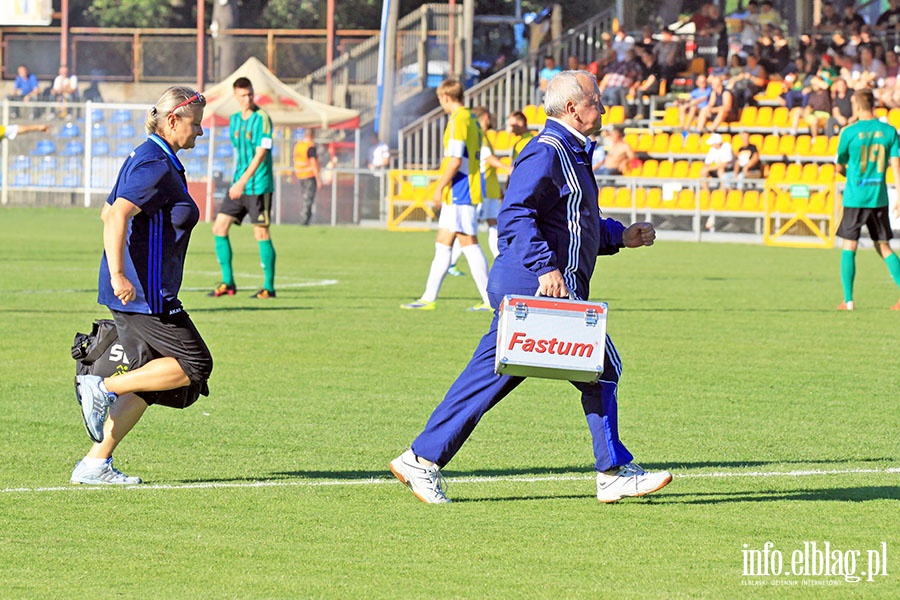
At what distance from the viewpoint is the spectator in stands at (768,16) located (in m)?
37.9

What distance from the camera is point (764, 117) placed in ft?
110

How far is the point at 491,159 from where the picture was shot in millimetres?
18891

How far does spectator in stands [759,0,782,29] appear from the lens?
124 feet

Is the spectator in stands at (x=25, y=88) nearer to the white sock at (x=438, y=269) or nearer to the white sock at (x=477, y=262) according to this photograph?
the white sock at (x=438, y=269)

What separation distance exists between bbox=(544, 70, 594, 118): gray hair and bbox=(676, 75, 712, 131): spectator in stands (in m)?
27.9

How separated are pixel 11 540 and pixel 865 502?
3.59m

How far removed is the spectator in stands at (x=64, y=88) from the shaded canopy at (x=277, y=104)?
6461mm

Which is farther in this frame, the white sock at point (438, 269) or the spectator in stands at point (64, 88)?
the spectator in stands at point (64, 88)

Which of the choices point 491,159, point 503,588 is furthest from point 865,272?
point 503,588

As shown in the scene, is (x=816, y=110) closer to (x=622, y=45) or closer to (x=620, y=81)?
(x=620, y=81)

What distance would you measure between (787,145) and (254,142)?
17.9 m

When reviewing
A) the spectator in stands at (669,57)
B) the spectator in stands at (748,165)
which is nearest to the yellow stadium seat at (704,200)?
the spectator in stands at (748,165)

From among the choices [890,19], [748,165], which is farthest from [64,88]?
[890,19]

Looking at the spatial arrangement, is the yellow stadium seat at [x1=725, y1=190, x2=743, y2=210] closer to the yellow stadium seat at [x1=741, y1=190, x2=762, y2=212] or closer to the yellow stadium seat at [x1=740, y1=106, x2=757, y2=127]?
the yellow stadium seat at [x1=741, y1=190, x2=762, y2=212]
